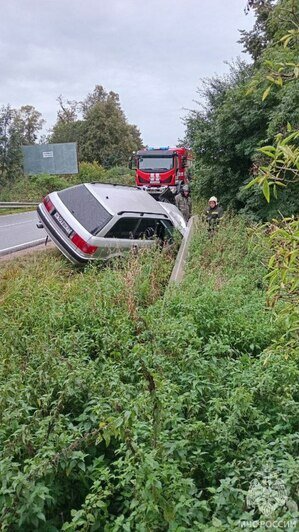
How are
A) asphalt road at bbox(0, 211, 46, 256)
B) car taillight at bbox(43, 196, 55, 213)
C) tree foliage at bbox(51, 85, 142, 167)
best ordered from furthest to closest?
tree foliage at bbox(51, 85, 142, 167)
asphalt road at bbox(0, 211, 46, 256)
car taillight at bbox(43, 196, 55, 213)

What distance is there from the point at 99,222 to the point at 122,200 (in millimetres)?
1074

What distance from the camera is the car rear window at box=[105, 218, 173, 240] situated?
8258 mm

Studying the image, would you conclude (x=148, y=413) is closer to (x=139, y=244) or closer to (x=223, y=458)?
(x=223, y=458)

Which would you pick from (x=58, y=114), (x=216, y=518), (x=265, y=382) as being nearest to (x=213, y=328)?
(x=265, y=382)

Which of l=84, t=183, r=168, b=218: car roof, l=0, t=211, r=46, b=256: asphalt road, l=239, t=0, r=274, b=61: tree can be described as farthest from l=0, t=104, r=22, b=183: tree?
l=84, t=183, r=168, b=218: car roof

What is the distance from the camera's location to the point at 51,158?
105ft

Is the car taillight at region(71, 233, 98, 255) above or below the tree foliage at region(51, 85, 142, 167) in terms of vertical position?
below

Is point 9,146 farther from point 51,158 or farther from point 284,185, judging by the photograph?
point 284,185

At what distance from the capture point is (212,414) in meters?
2.96

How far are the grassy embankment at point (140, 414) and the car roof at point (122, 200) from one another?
3.45 metres

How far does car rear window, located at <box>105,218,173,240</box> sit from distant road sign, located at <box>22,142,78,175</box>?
2412 cm

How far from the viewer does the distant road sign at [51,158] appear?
31.8 m

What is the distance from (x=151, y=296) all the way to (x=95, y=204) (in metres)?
3.06

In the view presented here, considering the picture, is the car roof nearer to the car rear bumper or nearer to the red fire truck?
the car rear bumper
